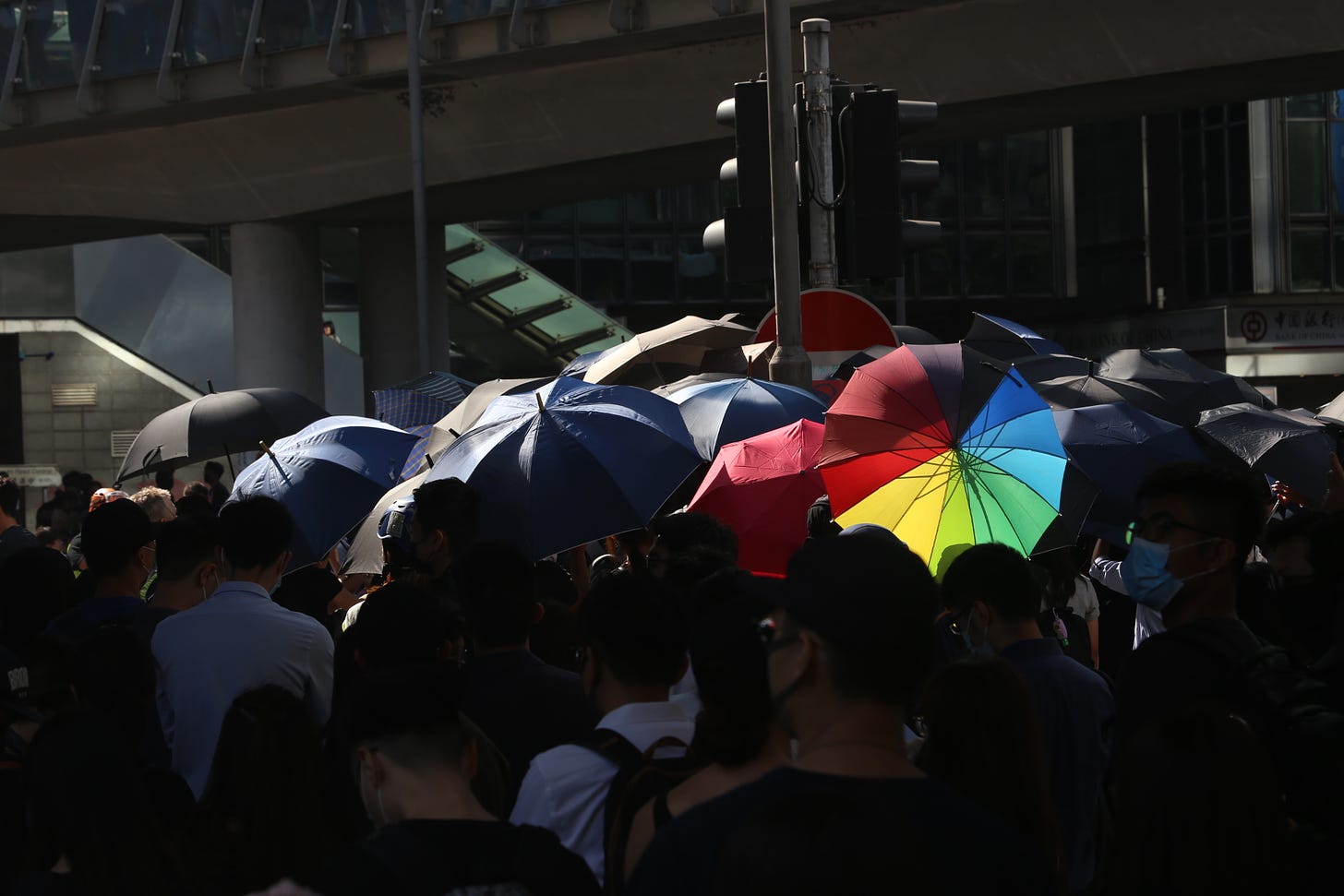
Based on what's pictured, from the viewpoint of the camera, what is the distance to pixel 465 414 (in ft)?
36.2

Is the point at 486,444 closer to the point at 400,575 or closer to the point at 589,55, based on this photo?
the point at 400,575

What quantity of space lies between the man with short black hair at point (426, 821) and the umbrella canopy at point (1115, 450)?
692 centimetres

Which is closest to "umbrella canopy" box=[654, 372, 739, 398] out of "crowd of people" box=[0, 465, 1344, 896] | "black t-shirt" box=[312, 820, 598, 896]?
"crowd of people" box=[0, 465, 1344, 896]

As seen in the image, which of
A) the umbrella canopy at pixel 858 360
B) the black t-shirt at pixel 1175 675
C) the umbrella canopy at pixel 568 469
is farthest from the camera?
the umbrella canopy at pixel 858 360

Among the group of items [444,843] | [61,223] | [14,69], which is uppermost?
[14,69]

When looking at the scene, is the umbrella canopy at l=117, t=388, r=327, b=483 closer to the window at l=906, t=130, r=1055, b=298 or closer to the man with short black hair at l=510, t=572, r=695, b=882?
the man with short black hair at l=510, t=572, r=695, b=882

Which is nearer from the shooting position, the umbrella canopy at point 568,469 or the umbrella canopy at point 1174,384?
the umbrella canopy at point 568,469

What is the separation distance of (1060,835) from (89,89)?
20.9 meters

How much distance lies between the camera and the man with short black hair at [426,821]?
109 inches

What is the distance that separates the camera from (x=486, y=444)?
806 centimetres

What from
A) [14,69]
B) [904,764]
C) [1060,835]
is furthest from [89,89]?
[904,764]

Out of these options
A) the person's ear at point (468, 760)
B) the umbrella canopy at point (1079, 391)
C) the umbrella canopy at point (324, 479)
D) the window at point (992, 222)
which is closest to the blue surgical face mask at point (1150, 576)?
the person's ear at point (468, 760)

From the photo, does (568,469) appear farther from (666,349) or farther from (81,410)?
(81,410)

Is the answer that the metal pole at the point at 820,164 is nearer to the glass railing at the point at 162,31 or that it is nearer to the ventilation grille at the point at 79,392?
the glass railing at the point at 162,31
